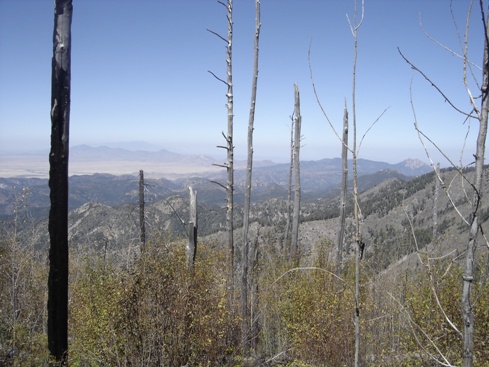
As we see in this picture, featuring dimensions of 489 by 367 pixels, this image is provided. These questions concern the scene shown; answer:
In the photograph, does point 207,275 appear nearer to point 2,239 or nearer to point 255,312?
point 255,312

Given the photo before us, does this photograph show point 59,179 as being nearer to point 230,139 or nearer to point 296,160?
point 230,139

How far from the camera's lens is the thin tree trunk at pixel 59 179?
4.68 m

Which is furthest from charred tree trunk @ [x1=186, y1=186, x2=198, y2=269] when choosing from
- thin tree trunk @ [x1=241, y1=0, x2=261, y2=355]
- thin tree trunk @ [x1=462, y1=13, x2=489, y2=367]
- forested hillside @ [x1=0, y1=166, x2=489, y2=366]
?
thin tree trunk @ [x1=462, y1=13, x2=489, y2=367]

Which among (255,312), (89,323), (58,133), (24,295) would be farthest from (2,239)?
(58,133)

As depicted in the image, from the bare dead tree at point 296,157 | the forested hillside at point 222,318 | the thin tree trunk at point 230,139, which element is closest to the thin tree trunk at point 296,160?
the bare dead tree at point 296,157

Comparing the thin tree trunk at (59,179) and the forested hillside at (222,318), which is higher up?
the thin tree trunk at (59,179)

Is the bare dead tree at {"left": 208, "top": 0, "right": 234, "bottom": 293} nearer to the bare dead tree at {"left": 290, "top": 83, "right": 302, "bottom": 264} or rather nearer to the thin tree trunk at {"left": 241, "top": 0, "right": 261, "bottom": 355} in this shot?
the thin tree trunk at {"left": 241, "top": 0, "right": 261, "bottom": 355}

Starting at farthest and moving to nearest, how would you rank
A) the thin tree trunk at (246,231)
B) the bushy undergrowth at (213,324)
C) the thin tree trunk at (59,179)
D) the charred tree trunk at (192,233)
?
the charred tree trunk at (192,233), the thin tree trunk at (246,231), the bushy undergrowth at (213,324), the thin tree trunk at (59,179)

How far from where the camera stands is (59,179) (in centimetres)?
488

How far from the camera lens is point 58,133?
4.75 meters

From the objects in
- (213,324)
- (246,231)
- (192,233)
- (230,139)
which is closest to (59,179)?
(213,324)

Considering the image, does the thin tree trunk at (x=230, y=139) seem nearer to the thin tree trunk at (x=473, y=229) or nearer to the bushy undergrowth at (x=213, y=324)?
the bushy undergrowth at (x=213, y=324)

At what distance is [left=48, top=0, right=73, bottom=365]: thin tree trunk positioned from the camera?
4.68m

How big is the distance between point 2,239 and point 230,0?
13775 millimetres
